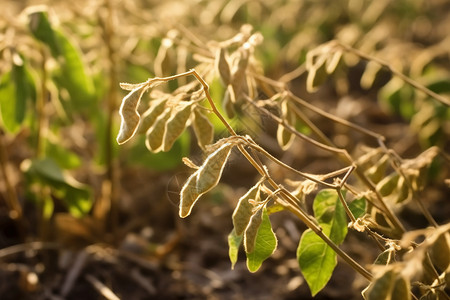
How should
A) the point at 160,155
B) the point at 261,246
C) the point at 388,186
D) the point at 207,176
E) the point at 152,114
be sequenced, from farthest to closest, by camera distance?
the point at 160,155
the point at 388,186
the point at 152,114
the point at 261,246
the point at 207,176

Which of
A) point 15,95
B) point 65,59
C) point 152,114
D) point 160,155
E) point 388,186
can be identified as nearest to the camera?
point 152,114

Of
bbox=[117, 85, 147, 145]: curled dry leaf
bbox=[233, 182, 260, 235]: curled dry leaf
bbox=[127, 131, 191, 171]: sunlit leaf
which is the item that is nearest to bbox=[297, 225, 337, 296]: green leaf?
bbox=[233, 182, 260, 235]: curled dry leaf

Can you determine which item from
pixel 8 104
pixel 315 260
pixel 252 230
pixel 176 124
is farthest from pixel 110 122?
pixel 252 230

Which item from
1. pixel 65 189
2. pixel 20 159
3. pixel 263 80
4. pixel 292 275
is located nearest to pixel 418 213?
pixel 292 275

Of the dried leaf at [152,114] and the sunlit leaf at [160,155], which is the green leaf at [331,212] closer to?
the dried leaf at [152,114]

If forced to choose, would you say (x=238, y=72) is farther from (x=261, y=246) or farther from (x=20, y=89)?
(x=20, y=89)

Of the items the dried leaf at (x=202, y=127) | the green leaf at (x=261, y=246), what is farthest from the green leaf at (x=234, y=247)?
the dried leaf at (x=202, y=127)

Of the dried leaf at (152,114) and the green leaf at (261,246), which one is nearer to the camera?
the green leaf at (261,246)
